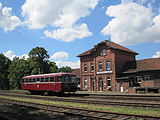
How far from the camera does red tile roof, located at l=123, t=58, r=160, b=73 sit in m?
34.7

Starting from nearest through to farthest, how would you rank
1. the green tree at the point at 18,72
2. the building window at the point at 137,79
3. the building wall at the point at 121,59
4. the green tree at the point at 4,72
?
the building window at the point at 137,79
the building wall at the point at 121,59
the green tree at the point at 18,72
the green tree at the point at 4,72

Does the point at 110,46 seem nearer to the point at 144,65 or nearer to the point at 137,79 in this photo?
the point at 144,65

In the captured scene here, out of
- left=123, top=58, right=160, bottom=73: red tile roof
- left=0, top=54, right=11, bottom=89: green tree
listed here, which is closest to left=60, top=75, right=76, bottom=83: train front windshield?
left=123, top=58, right=160, bottom=73: red tile roof

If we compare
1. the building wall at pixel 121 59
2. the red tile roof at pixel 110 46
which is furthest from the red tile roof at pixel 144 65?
the red tile roof at pixel 110 46

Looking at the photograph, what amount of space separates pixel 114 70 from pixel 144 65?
5825 mm

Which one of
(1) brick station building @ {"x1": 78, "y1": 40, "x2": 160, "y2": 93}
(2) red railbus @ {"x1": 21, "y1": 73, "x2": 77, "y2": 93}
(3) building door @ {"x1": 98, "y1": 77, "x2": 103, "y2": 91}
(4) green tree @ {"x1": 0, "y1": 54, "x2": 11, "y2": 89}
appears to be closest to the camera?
(2) red railbus @ {"x1": 21, "y1": 73, "x2": 77, "y2": 93}

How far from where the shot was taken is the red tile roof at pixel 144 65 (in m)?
34.7

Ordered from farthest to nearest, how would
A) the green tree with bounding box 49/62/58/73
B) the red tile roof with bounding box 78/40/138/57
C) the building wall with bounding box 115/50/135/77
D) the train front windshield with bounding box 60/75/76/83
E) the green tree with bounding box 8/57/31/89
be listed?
the green tree with bounding box 49/62/58/73, the green tree with bounding box 8/57/31/89, the red tile roof with bounding box 78/40/138/57, the building wall with bounding box 115/50/135/77, the train front windshield with bounding box 60/75/76/83

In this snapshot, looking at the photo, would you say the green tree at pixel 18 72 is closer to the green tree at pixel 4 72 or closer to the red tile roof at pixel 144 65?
the green tree at pixel 4 72

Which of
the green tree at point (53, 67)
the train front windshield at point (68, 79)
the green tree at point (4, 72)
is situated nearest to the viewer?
the train front windshield at point (68, 79)

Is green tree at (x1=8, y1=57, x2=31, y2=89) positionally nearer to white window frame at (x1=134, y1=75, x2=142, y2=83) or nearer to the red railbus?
the red railbus

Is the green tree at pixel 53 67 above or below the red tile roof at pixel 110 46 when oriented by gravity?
below

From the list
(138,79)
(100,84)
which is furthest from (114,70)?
(138,79)

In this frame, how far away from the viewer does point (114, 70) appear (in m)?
40.1
